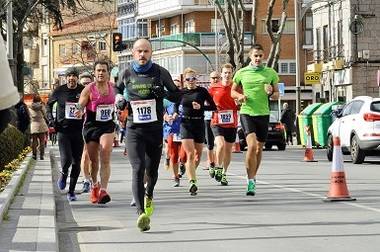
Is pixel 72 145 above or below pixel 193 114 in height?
below

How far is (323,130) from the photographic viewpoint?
33.8 metres

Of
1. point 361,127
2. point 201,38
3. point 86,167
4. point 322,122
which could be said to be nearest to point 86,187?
point 86,167

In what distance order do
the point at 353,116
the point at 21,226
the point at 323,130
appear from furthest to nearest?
the point at 323,130, the point at 353,116, the point at 21,226

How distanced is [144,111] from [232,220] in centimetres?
163

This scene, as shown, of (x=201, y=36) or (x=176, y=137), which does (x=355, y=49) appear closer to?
(x=201, y=36)

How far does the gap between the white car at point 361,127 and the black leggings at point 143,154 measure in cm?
1323

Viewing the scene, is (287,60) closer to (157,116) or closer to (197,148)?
(197,148)

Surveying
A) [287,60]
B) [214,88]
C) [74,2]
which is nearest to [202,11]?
[287,60]

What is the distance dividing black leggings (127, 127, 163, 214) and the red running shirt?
5.81m

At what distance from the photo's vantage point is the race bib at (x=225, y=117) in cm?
1667

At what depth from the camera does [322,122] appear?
1325 inches

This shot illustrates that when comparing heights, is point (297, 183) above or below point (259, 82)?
below

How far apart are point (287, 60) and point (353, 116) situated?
5935 cm

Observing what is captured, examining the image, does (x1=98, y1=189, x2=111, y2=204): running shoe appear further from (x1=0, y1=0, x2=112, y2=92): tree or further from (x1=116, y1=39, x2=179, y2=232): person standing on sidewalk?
(x1=0, y1=0, x2=112, y2=92): tree
